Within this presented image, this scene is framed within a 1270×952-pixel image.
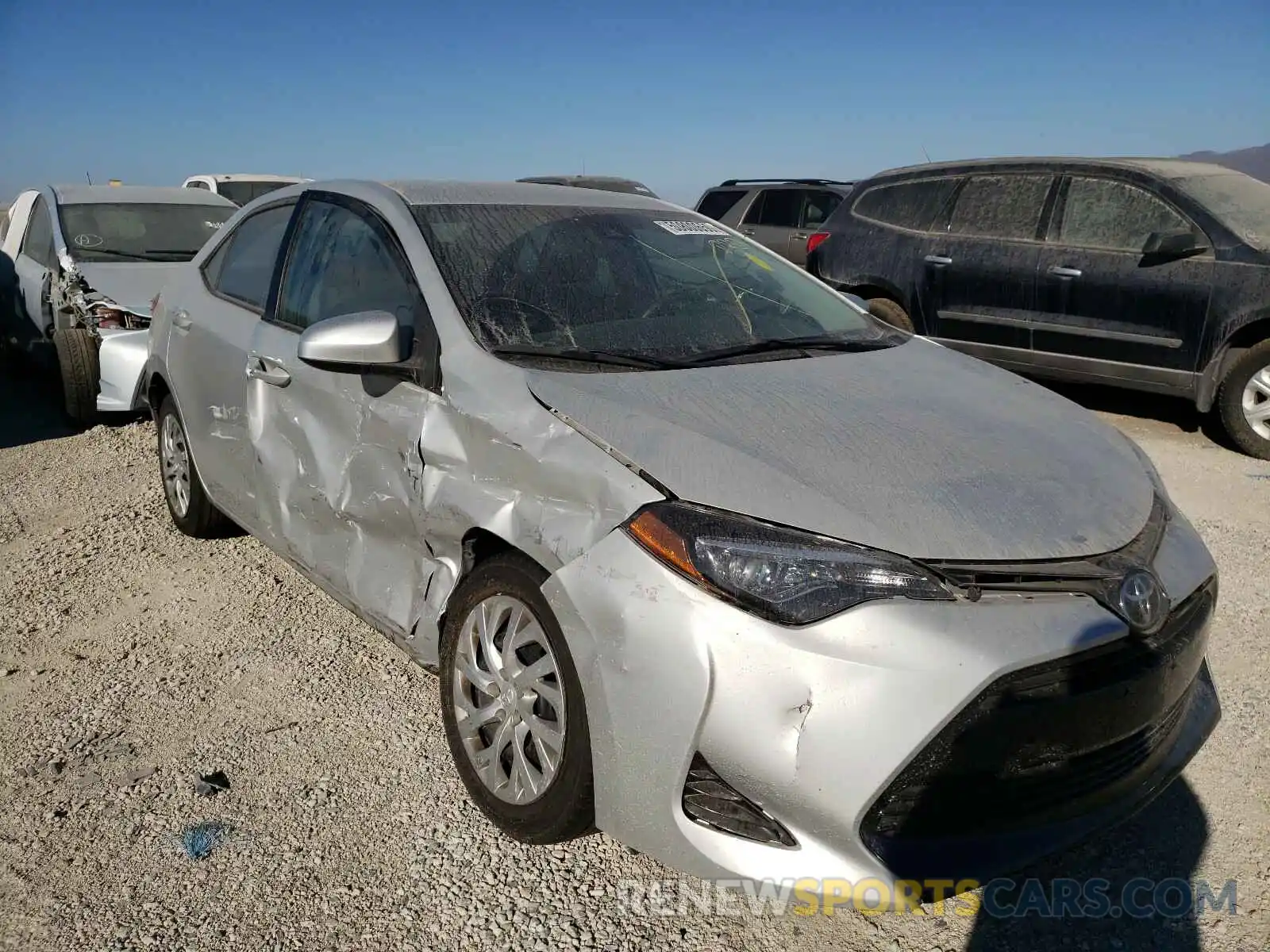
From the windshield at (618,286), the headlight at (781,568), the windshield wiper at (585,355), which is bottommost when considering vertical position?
the headlight at (781,568)

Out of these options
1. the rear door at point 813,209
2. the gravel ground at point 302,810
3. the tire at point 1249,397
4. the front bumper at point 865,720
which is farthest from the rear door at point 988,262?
the front bumper at point 865,720

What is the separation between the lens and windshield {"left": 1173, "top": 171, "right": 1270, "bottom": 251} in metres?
6.19

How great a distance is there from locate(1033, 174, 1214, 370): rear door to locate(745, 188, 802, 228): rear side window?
638cm

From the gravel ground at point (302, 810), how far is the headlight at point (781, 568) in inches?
34.4

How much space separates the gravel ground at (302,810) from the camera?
228 centimetres

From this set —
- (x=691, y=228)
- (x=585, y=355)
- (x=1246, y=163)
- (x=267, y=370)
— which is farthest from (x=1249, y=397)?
(x=1246, y=163)

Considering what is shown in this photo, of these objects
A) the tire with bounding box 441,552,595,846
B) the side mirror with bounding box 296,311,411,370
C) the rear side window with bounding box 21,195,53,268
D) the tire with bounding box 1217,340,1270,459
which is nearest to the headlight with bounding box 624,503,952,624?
the tire with bounding box 441,552,595,846

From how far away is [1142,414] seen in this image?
7.22 m

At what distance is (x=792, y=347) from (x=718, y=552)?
48.8 inches

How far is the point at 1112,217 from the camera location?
6777 millimetres

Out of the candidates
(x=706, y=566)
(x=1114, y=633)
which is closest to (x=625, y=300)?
(x=706, y=566)

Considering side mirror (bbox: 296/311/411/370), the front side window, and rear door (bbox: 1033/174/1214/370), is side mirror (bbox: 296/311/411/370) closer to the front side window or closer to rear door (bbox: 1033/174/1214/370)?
the front side window

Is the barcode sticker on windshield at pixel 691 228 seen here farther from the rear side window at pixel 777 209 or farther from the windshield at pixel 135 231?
the rear side window at pixel 777 209

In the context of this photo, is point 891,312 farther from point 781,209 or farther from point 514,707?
point 514,707
